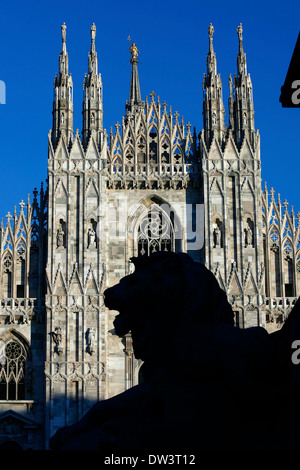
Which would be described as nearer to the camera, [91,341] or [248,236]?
[91,341]

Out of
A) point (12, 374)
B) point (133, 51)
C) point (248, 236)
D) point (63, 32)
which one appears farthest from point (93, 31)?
point (133, 51)

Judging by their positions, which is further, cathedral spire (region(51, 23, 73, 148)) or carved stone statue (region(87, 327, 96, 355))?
cathedral spire (region(51, 23, 73, 148))

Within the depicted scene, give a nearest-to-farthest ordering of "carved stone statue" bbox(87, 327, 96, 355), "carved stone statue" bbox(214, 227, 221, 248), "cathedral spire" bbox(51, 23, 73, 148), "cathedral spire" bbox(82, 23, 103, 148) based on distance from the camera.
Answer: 1. "carved stone statue" bbox(87, 327, 96, 355)
2. "carved stone statue" bbox(214, 227, 221, 248)
3. "cathedral spire" bbox(51, 23, 73, 148)
4. "cathedral spire" bbox(82, 23, 103, 148)

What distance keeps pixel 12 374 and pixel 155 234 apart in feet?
20.8

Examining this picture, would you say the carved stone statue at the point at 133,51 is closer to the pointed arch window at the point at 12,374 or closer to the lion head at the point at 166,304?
the pointed arch window at the point at 12,374

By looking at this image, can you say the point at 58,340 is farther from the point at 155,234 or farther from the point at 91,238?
the point at 155,234

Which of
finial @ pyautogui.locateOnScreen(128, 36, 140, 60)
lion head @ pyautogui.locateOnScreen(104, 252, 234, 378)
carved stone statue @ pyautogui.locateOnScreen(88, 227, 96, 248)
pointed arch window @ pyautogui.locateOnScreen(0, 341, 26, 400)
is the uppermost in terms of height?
finial @ pyautogui.locateOnScreen(128, 36, 140, 60)

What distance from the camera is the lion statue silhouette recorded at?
4.88m

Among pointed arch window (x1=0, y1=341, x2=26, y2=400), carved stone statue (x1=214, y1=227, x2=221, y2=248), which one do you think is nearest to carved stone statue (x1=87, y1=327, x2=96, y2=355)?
pointed arch window (x1=0, y1=341, x2=26, y2=400)

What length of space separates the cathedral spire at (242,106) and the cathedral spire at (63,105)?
541 cm

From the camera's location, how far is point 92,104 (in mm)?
26984

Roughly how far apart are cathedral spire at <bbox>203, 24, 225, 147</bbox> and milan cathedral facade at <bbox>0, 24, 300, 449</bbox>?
0.13 feet

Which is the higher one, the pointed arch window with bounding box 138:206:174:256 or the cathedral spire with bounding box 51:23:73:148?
the cathedral spire with bounding box 51:23:73:148

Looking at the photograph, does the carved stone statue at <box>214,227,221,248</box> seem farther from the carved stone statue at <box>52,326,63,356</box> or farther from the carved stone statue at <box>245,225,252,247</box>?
the carved stone statue at <box>52,326,63,356</box>
